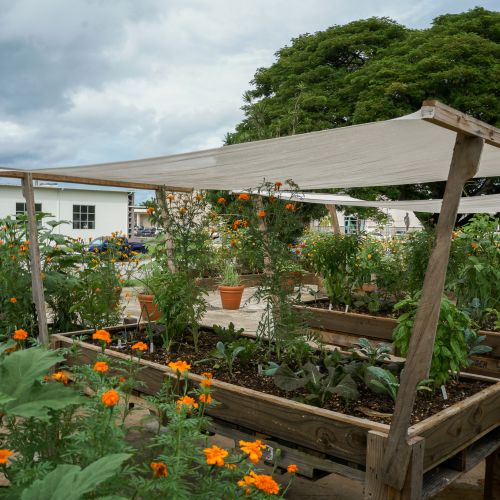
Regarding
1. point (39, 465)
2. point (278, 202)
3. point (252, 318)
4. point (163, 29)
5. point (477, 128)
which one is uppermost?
point (163, 29)

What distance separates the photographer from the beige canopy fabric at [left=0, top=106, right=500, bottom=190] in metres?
2.58

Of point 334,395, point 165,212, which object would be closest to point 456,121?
point 334,395

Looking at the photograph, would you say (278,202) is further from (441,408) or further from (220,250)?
(220,250)

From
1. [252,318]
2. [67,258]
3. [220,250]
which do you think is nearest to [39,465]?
[67,258]

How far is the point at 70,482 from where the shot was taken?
91cm

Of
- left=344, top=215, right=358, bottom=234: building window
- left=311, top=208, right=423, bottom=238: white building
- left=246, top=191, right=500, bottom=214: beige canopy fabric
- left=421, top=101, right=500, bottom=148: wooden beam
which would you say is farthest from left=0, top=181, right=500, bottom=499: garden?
left=311, top=208, right=423, bottom=238: white building

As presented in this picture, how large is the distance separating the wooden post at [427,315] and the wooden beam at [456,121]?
0.17 feet

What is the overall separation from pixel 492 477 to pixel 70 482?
8.08 feet

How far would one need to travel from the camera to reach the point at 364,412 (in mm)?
2572

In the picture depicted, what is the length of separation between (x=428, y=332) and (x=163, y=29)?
3.00 m

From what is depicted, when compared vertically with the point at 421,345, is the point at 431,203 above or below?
above

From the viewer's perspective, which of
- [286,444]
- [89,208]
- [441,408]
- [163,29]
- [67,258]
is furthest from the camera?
[89,208]

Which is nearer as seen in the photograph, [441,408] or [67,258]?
[441,408]

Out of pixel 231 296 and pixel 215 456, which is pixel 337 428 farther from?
pixel 231 296
